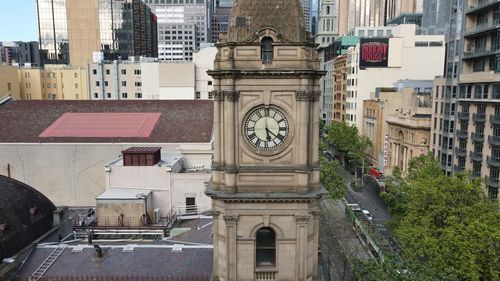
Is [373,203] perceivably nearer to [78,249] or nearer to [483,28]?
[483,28]

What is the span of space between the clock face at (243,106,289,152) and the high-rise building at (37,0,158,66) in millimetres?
124569

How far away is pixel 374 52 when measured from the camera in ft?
379

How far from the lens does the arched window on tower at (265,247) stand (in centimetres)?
2447

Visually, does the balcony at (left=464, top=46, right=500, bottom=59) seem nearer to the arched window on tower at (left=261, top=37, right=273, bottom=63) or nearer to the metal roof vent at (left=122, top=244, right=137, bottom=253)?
the arched window on tower at (left=261, top=37, right=273, bottom=63)

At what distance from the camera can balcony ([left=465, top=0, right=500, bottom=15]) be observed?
63.9 m

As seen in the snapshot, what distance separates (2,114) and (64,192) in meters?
18.1

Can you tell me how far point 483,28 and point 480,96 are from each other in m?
10.6

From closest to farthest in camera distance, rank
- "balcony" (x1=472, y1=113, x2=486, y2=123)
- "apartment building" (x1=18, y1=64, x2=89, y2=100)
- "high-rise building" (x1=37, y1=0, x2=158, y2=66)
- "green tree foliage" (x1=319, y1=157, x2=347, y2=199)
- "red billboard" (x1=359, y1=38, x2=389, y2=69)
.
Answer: "balcony" (x1=472, y1=113, x2=486, y2=123) < "green tree foliage" (x1=319, y1=157, x2=347, y2=199) < "red billboard" (x1=359, y1=38, x2=389, y2=69) < "apartment building" (x1=18, y1=64, x2=89, y2=100) < "high-rise building" (x1=37, y1=0, x2=158, y2=66)

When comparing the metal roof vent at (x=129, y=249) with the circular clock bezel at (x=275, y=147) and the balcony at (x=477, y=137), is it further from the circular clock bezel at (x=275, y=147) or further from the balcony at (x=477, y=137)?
the balcony at (x=477, y=137)

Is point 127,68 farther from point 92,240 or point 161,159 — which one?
point 92,240

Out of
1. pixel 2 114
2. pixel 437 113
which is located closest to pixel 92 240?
pixel 2 114

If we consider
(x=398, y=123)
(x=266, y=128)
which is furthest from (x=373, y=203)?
(x=266, y=128)

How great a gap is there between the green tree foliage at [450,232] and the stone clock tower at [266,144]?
9672 millimetres

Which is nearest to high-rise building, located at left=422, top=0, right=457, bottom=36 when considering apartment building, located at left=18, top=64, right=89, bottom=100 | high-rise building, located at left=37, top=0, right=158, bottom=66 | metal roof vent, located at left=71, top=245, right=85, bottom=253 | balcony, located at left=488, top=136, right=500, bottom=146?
balcony, located at left=488, top=136, right=500, bottom=146
